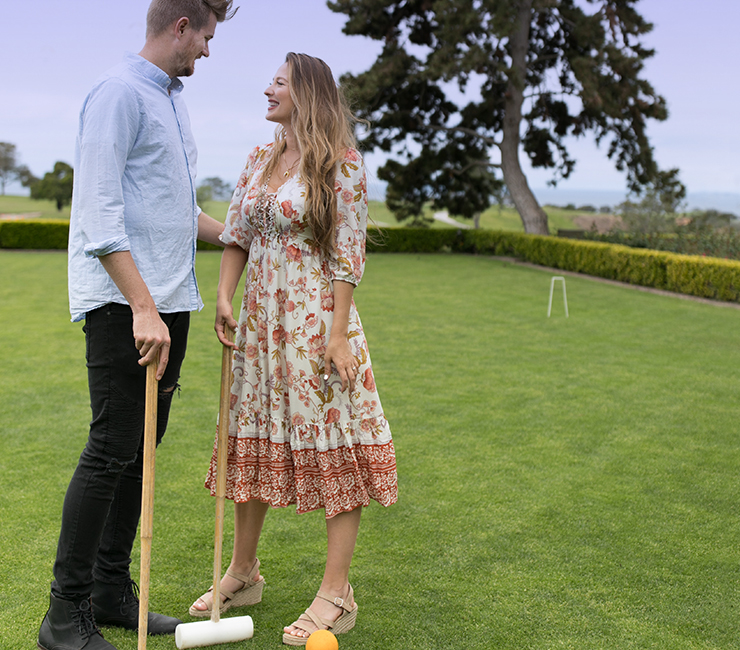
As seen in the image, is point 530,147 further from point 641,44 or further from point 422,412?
point 422,412

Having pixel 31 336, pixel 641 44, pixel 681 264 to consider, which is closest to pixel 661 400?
pixel 31 336

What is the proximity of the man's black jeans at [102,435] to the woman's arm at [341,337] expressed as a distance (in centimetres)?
44

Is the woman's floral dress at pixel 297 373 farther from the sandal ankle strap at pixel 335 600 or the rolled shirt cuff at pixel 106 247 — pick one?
the rolled shirt cuff at pixel 106 247

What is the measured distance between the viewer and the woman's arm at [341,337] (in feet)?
7.07

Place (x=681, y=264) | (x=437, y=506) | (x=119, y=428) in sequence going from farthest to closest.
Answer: (x=681, y=264) → (x=437, y=506) → (x=119, y=428)

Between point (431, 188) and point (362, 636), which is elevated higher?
point (431, 188)

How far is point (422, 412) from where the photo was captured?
4883 mm

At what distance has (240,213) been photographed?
226 cm

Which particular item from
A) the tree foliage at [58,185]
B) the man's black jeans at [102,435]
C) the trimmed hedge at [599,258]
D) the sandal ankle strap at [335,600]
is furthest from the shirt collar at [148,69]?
the tree foliage at [58,185]

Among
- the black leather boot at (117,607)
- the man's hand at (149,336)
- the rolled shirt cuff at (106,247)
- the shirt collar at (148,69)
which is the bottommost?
the black leather boot at (117,607)

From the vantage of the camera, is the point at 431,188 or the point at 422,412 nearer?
the point at 422,412

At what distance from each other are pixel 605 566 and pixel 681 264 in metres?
10.8

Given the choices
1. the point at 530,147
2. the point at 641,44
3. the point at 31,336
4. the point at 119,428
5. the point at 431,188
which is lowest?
the point at 31,336

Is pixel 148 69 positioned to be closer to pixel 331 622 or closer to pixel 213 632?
pixel 213 632
